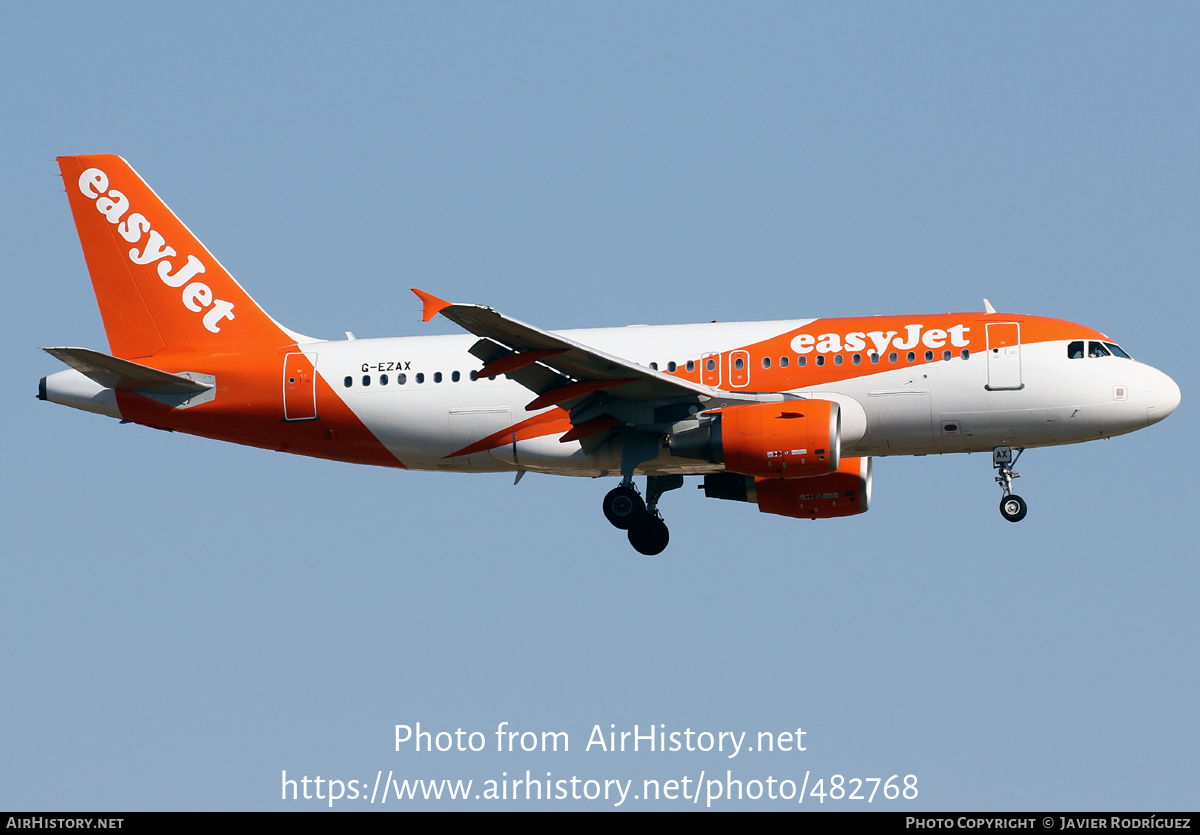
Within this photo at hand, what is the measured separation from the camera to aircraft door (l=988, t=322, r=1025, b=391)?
32.0 m

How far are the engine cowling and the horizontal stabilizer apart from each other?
1256 centimetres

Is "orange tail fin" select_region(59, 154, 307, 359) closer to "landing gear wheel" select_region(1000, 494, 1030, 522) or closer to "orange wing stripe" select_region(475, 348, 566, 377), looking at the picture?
"orange wing stripe" select_region(475, 348, 566, 377)

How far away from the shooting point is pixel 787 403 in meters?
31.2

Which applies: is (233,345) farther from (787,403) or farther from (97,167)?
(787,403)

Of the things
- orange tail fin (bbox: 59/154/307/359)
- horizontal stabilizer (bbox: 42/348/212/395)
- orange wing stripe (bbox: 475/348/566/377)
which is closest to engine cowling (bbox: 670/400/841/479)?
orange wing stripe (bbox: 475/348/566/377)

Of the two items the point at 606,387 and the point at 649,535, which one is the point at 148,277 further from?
the point at 649,535

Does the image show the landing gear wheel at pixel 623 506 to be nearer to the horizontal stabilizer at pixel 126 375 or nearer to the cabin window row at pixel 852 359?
the cabin window row at pixel 852 359

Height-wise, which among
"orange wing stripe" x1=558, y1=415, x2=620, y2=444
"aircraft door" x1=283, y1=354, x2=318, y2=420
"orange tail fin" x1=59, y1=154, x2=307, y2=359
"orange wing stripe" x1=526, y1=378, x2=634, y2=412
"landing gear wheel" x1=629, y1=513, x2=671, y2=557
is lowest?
"landing gear wheel" x1=629, y1=513, x2=671, y2=557

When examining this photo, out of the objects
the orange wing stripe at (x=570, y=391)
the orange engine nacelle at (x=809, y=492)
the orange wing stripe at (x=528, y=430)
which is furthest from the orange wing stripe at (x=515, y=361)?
the orange engine nacelle at (x=809, y=492)

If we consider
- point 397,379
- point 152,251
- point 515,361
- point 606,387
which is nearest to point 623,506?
point 606,387

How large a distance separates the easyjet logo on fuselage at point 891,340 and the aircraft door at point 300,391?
1119cm

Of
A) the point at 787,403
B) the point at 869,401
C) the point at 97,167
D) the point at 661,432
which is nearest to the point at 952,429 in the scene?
the point at 869,401

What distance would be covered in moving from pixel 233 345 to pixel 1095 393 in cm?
1988

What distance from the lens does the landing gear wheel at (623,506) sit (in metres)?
33.9
